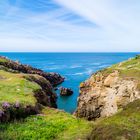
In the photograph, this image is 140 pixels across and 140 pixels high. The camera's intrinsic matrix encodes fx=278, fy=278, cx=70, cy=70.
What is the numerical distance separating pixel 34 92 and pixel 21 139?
590 inches

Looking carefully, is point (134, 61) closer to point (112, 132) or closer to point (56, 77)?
point (112, 132)

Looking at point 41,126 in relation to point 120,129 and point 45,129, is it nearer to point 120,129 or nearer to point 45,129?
point 45,129

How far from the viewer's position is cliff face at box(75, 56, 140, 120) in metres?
41.0

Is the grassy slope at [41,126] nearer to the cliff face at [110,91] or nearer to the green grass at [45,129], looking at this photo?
the green grass at [45,129]

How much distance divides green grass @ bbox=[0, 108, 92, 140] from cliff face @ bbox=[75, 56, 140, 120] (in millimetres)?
16485

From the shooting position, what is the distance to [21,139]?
1967 cm

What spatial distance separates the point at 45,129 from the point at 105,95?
986 inches

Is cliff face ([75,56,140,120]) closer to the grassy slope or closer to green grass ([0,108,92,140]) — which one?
the grassy slope

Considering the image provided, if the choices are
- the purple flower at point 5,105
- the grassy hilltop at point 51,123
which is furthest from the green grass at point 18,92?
the purple flower at point 5,105

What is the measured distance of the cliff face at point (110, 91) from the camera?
4097 cm

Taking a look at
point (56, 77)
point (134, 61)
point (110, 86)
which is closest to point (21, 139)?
point (110, 86)

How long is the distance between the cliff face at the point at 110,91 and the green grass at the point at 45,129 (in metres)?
16.5

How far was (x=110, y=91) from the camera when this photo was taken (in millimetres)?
45094

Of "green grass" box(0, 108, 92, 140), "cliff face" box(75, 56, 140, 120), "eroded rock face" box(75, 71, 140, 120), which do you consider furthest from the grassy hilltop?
"cliff face" box(75, 56, 140, 120)
